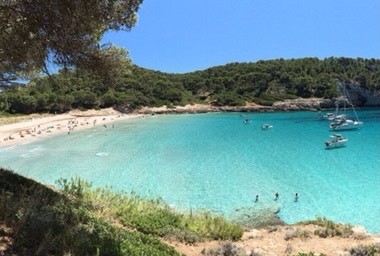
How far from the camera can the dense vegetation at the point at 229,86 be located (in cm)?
11394

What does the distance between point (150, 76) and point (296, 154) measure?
104776 millimetres

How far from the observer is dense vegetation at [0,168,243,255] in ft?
23.4

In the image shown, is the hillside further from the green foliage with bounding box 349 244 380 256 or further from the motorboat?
the motorboat

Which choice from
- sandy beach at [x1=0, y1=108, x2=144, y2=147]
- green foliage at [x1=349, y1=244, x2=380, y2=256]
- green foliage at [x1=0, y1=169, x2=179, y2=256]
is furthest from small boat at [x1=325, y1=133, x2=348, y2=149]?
green foliage at [x1=0, y1=169, x2=179, y2=256]

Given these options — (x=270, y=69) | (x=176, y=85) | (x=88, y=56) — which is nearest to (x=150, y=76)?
(x=176, y=85)

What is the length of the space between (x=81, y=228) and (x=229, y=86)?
15169 cm

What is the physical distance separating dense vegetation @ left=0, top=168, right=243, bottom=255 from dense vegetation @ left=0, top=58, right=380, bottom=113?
3842 inches

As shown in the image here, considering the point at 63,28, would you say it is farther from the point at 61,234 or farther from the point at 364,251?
the point at 364,251

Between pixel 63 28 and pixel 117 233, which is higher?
pixel 63 28

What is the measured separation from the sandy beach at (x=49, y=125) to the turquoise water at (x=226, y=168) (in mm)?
5176

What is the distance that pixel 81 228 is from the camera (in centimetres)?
840

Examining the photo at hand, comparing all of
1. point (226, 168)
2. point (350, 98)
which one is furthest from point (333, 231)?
point (350, 98)

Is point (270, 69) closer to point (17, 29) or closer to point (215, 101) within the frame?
point (215, 101)

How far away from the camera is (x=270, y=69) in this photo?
16838 centimetres
